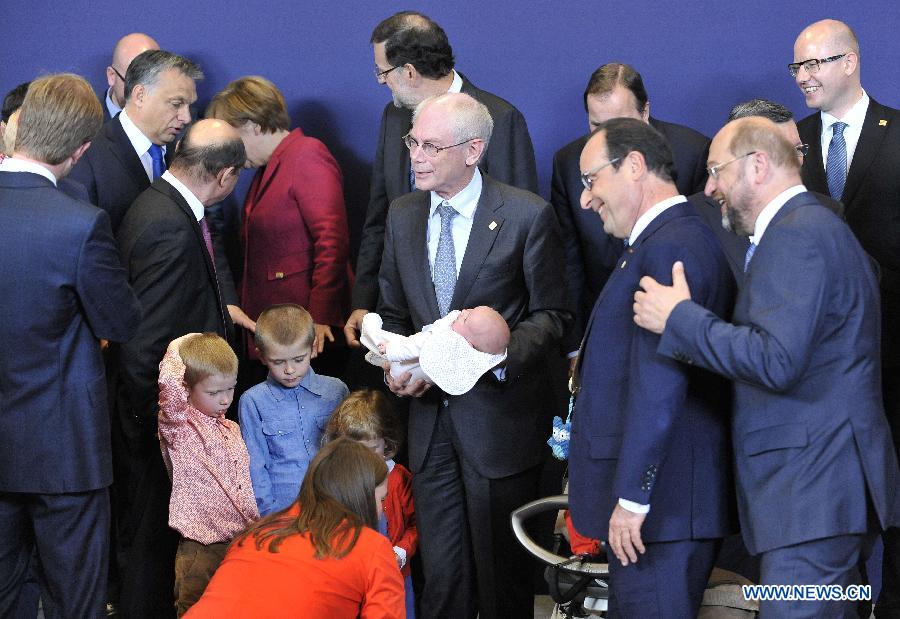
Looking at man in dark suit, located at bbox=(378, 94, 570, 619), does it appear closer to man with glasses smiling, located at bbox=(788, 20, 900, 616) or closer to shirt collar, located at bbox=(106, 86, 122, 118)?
man with glasses smiling, located at bbox=(788, 20, 900, 616)

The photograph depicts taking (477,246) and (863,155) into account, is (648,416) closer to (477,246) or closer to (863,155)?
(477,246)

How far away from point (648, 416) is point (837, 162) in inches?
84.1

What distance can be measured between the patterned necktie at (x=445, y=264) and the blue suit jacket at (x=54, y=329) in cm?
94

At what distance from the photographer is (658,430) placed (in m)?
2.90

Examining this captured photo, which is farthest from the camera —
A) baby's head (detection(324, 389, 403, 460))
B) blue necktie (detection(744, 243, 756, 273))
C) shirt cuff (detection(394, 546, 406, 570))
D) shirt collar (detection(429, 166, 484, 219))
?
baby's head (detection(324, 389, 403, 460))

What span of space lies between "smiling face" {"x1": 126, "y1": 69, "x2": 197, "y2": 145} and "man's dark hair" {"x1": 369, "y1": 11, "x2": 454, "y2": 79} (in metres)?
0.80

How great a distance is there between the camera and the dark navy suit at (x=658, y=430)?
2924mm

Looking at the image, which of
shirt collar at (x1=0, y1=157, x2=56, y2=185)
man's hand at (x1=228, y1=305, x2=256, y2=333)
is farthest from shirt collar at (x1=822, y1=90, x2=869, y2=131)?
shirt collar at (x1=0, y1=157, x2=56, y2=185)

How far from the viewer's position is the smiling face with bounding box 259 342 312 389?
4.18 m

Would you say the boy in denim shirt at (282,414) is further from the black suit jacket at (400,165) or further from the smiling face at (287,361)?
the black suit jacket at (400,165)

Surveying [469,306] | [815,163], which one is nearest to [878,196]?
[815,163]

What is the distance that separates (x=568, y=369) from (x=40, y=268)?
8.12ft

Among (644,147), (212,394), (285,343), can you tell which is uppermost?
(644,147)

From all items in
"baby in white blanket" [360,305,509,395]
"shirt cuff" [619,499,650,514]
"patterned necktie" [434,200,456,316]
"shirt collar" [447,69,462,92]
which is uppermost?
"shirt collar" [447,69,462,92]
